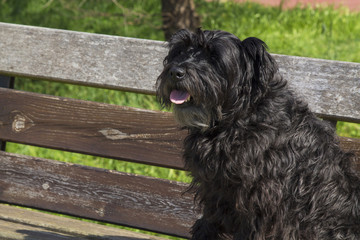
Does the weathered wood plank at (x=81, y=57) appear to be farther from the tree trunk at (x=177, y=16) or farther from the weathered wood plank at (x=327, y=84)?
the tree trunk at (x=177, y=16)

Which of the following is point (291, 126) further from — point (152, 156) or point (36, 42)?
point (36, 42)

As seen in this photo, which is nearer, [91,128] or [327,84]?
[327,84]

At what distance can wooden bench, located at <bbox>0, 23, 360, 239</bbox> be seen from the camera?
9.61 feet

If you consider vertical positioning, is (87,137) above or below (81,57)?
below

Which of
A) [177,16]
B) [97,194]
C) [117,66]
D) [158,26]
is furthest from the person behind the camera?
[158,26]

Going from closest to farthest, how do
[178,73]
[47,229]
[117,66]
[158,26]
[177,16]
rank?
[178,73]
[47,229]
[117,66]
[177,16]
[158,26]

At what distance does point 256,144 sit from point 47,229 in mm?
1197

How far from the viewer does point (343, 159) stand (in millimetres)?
2441

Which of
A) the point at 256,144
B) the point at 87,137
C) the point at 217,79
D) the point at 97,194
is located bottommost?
the point at 97,194

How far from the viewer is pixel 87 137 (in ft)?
10.0

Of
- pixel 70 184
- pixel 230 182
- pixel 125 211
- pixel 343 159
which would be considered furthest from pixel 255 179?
pixel 70 184

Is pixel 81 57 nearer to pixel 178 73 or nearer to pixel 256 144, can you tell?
pixel 178 73

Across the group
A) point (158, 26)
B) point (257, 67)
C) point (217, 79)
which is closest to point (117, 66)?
point (217, 79)

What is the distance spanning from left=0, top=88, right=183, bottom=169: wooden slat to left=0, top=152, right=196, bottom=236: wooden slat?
120 mm
